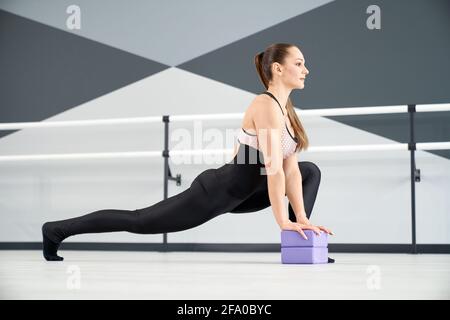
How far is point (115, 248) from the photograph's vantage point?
359 cm

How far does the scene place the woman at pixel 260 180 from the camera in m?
2.07

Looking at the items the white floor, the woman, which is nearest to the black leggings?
the woman

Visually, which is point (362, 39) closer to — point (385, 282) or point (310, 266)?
point (310, 266)

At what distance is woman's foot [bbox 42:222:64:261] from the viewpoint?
91.4 inches

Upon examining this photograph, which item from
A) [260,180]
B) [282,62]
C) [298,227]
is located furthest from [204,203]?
[282,62]

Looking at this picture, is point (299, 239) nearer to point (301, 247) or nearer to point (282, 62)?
point (301, 247)

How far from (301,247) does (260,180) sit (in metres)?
0.23

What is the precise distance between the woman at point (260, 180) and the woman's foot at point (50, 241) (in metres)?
0.04

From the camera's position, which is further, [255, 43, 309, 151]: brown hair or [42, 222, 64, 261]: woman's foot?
[42, 222, 64, 261]: woman's foot

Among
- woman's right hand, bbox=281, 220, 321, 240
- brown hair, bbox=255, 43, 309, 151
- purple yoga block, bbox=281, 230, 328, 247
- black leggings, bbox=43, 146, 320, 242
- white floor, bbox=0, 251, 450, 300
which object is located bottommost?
white floor, bbox=0, 251, 450, 300

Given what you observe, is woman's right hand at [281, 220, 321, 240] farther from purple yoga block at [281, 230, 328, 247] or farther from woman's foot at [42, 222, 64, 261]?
woman's foot at [42, 222, 64, 261]

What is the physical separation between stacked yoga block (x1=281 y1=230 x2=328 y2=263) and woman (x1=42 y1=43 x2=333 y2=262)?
0.03 metres

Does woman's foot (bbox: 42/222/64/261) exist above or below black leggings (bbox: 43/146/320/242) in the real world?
below
